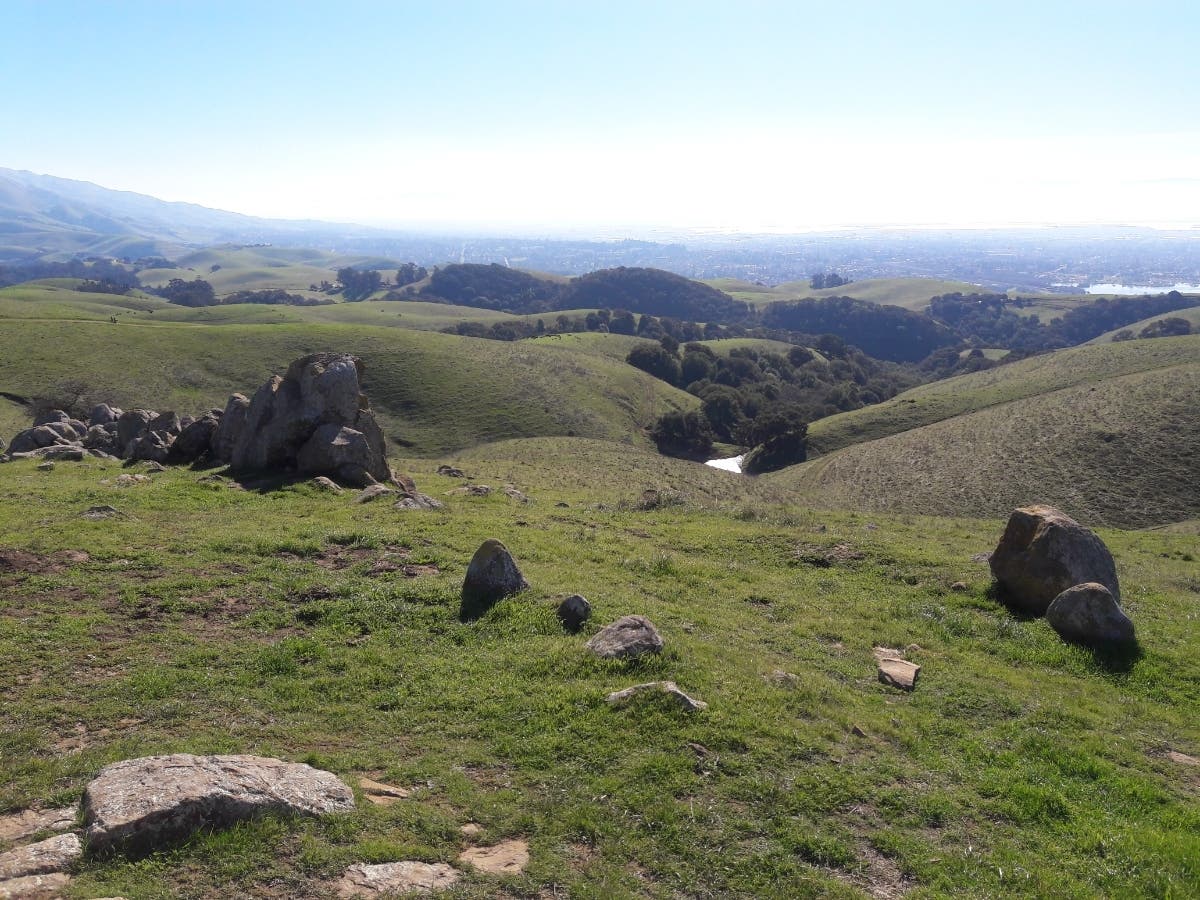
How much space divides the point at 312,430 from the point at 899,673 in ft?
78.8

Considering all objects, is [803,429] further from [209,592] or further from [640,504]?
[209,592]

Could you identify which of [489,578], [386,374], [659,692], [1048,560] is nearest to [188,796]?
[659,692]

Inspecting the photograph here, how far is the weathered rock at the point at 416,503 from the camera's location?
24.3 meters

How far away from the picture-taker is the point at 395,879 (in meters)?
7.77

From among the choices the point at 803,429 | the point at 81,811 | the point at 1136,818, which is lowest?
the point at 803,429

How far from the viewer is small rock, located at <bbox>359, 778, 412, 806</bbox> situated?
9.23m

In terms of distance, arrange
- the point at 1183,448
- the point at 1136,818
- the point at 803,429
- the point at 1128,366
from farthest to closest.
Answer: the point at 803,429
the point at 1128,366
the point at 1183,448
the point at 1136,818

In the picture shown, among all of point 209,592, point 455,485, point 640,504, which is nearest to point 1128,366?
point 640,504

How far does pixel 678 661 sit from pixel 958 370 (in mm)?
187210

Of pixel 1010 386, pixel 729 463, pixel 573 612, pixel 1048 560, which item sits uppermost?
pixel 1010 386

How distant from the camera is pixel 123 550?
18016mm

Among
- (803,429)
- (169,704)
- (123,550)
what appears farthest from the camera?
(803,429)

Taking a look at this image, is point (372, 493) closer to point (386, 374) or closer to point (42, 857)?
point (42, 857)

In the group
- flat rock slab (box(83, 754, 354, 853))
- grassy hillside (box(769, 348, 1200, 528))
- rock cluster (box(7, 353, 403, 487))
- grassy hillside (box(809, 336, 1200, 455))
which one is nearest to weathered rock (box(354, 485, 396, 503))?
rock cluster (box(7, 353, 403, 487))
